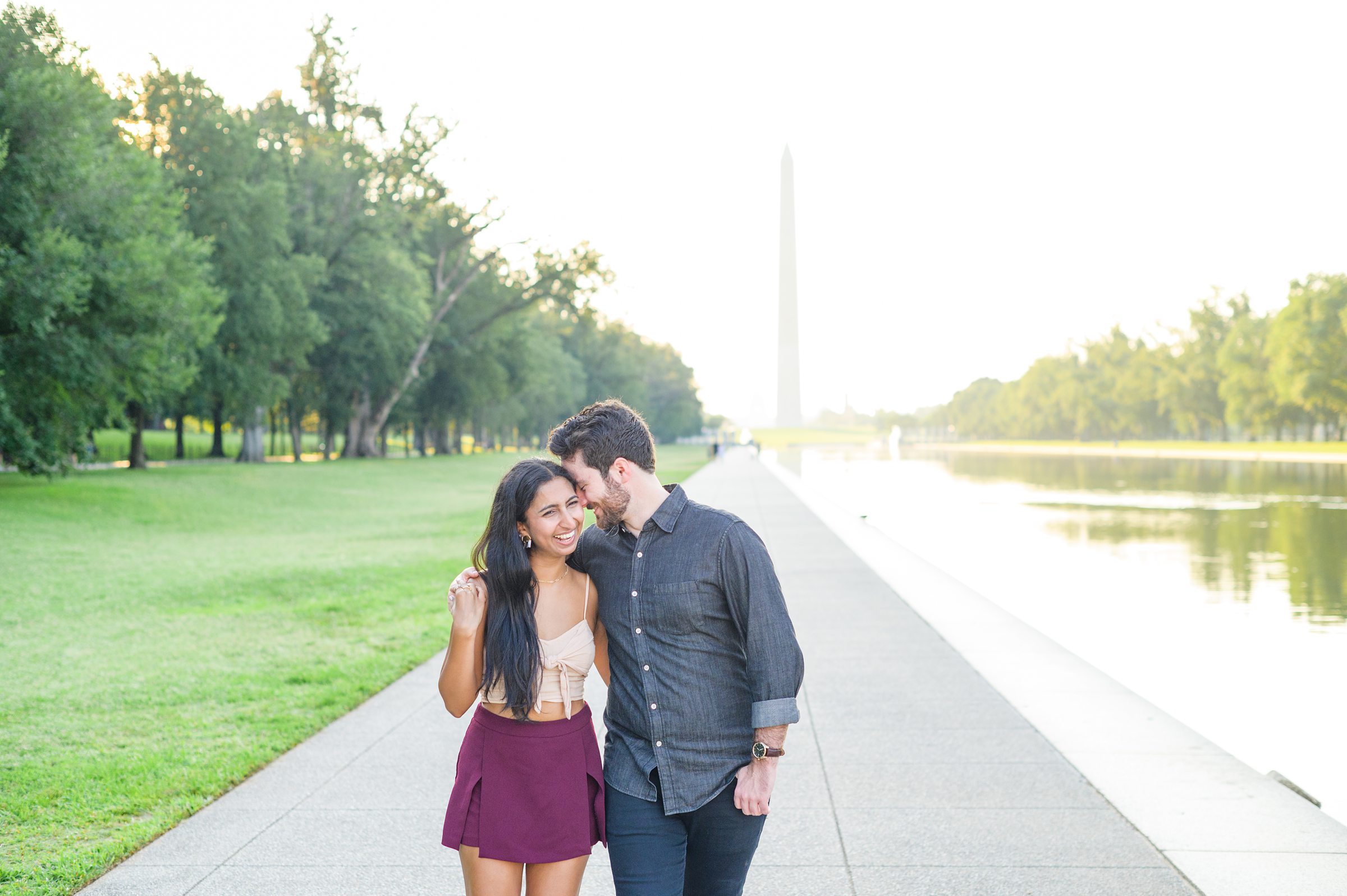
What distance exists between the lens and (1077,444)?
354 ft

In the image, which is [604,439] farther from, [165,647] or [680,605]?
[165,647]

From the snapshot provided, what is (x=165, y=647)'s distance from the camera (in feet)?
31.4

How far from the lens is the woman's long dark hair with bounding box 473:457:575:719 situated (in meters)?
2.88

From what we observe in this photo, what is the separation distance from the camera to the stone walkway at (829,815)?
4406 mm

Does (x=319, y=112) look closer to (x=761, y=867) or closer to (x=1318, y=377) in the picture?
(x=761, y=867)

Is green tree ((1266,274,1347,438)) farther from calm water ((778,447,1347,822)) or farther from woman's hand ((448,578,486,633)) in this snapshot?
woman's hand ((448,578,486,633))

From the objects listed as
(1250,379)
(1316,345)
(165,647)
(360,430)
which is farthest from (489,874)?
(1250,379)

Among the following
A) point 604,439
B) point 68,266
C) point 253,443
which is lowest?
point 253,443

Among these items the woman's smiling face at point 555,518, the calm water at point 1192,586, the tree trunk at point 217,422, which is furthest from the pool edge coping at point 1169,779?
the tree trunk at point 217,422

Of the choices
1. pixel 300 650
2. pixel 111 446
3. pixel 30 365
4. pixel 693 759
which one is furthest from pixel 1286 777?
pixel 111 446

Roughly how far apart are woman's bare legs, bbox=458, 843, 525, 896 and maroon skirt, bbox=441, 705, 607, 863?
2cm

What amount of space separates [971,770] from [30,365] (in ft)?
76.8

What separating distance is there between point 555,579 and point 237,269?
37579mm

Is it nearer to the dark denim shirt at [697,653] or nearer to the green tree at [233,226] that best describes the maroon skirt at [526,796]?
the dark denim shirt at [697,653]
